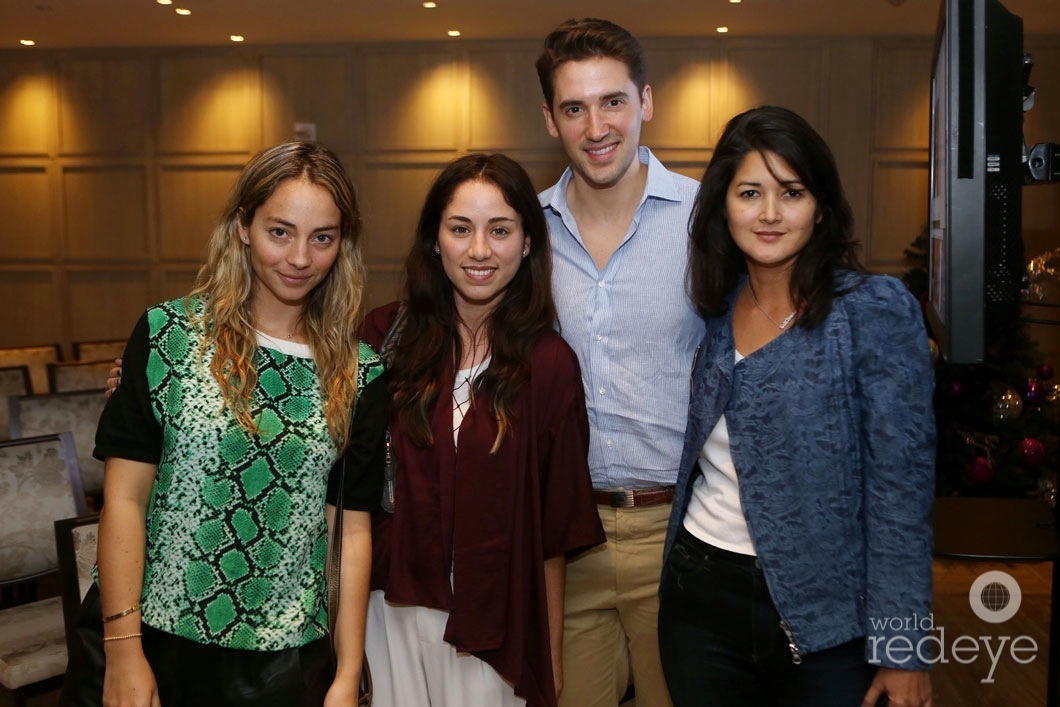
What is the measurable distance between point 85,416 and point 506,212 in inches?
112

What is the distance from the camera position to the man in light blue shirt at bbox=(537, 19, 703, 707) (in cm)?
212

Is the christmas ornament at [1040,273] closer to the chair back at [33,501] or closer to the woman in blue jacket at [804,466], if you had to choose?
the woman in blue jacket at [804,466]

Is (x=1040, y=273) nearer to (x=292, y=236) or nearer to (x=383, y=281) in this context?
(x=292, y=236)

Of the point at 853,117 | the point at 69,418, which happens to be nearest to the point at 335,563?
the point at 69,418

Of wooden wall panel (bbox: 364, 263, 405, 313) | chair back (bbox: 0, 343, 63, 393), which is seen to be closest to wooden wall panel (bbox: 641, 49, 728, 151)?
wooden wall panel (bbox: 364, 263, 405, 313)

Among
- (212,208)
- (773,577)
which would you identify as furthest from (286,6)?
(773,577)

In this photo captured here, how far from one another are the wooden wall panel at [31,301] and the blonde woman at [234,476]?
7359 mm

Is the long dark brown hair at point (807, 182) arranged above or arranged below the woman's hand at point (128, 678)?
above

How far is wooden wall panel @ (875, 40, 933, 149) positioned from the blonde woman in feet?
21.2

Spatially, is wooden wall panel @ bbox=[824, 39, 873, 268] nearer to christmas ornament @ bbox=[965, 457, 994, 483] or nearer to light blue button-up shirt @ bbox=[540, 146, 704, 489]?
christmas ornament @ bbox=[965, 457, 994, 483]

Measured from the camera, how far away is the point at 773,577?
5.13 feet

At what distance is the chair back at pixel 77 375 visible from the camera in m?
4.99

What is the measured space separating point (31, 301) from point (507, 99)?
460cm

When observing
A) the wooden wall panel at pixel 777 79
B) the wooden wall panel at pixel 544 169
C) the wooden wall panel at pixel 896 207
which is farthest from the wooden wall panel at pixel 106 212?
the wooden wall panel at pixel 896 207
